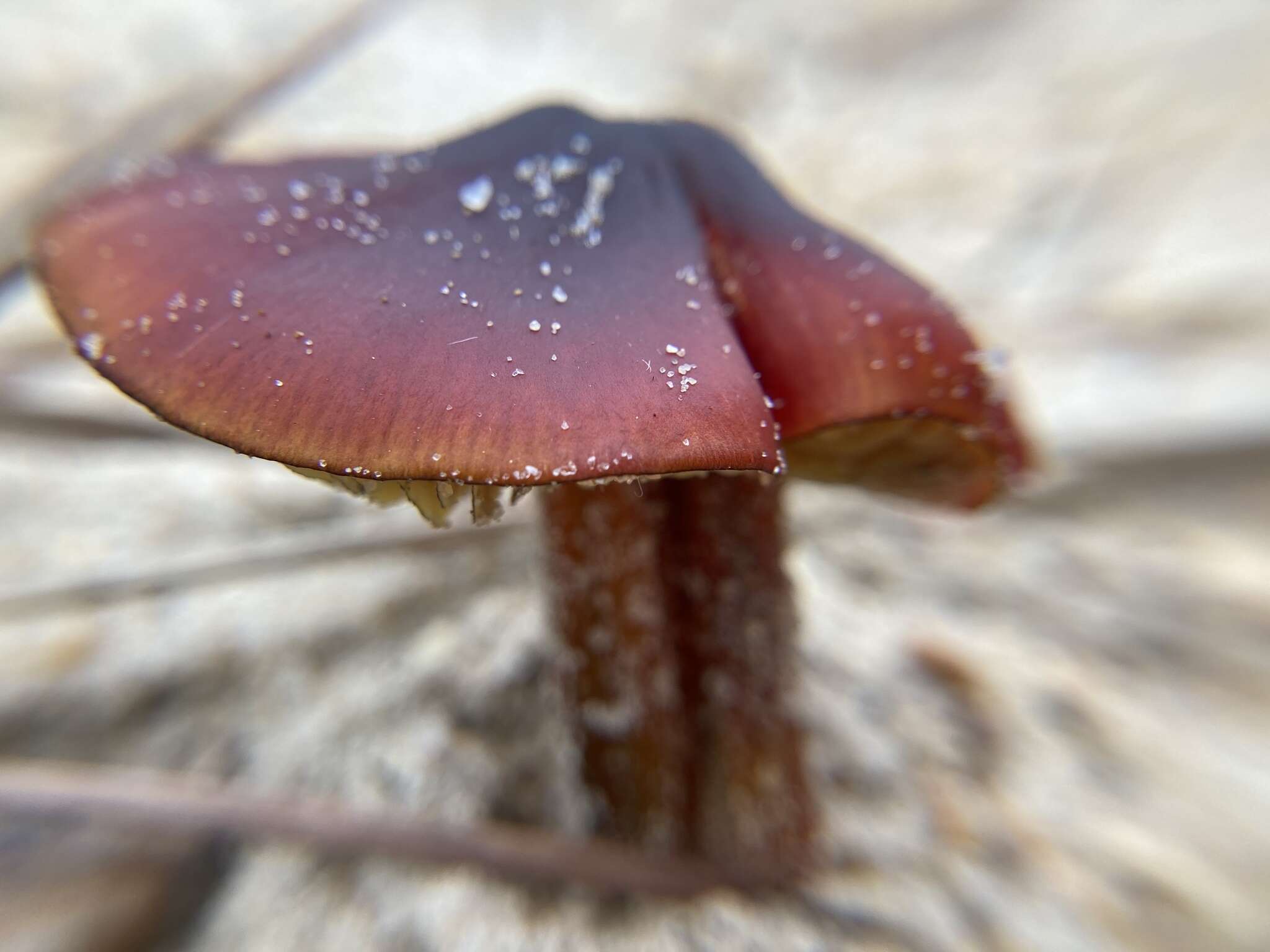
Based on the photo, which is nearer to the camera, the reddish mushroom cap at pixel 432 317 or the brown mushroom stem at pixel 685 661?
the reddish mushroom cap at pixel 432 317

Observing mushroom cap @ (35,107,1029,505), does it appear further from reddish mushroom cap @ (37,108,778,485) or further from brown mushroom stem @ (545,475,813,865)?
brown mushroom stem @ (545,475,813,865)

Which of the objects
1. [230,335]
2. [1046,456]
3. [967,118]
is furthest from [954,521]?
[967,118]

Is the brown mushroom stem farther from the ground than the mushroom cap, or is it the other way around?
the mushroom cap

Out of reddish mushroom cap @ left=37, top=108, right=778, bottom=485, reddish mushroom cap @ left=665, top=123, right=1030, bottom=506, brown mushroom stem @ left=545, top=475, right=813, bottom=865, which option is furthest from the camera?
brown mushroom stem @ left=545, top=475, right=813, bottom=865

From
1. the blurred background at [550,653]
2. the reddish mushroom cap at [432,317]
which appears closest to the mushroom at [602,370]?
the reddish mushroom cap at [432,317]

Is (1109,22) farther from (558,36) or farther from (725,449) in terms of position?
(725,449)

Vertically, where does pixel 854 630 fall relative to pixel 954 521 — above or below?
below

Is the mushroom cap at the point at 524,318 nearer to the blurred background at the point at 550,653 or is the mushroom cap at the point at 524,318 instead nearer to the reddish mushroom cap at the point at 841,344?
the reddish mushroom cap at the point at 841,344

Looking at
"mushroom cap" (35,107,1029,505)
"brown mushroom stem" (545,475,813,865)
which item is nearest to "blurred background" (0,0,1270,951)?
"brown mushroom stem" (545,475,813,865)

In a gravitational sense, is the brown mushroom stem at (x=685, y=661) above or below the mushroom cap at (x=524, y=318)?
below
